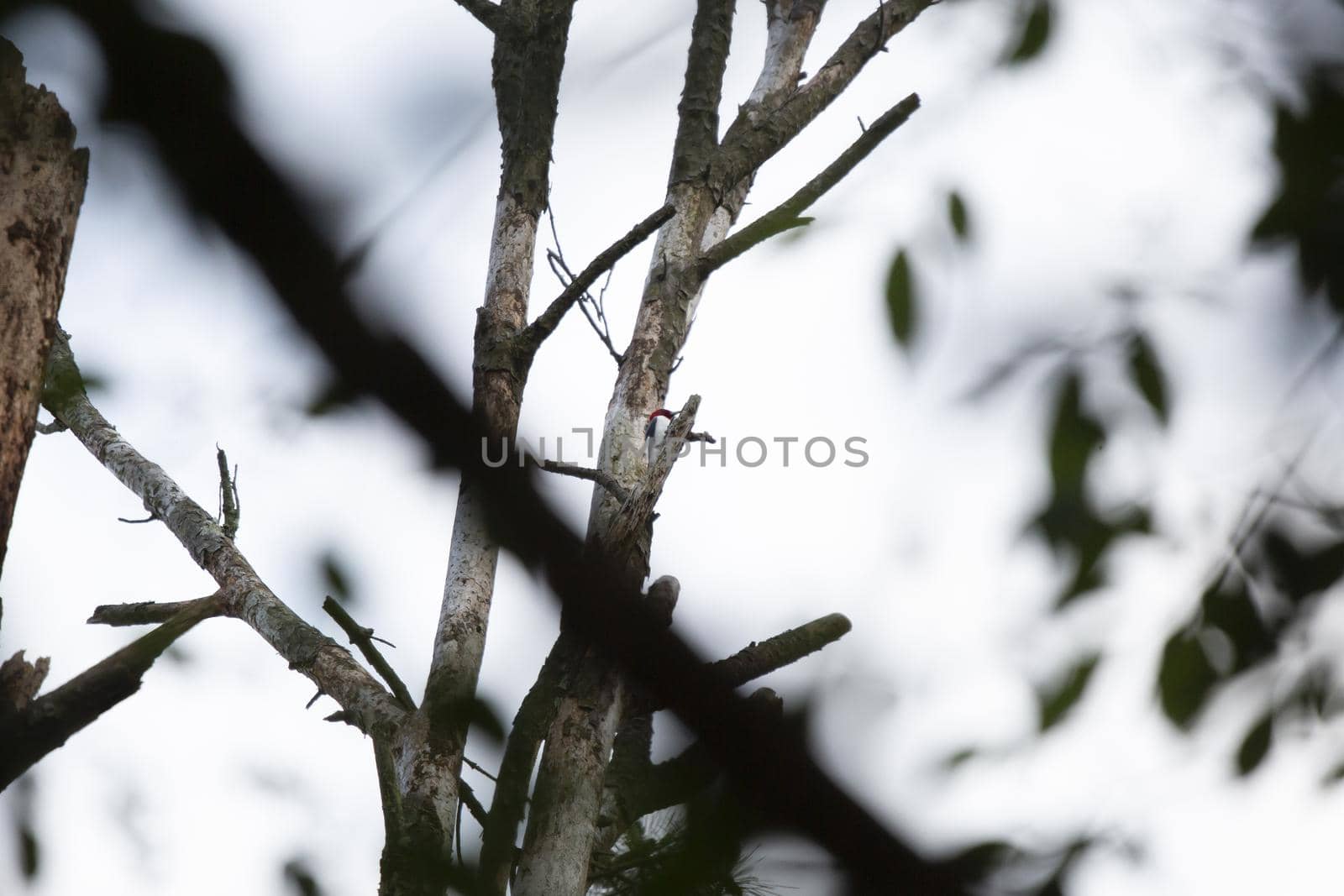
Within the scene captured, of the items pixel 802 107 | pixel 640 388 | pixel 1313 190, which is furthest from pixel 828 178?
pixel 1313 190

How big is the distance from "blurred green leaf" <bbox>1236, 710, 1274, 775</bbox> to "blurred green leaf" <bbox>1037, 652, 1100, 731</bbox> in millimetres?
137

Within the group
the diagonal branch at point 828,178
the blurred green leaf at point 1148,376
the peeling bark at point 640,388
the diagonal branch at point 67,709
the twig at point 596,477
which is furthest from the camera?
the diagonal branch at point 828,178

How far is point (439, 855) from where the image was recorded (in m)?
0.72

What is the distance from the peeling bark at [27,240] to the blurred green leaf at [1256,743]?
1.24 meters

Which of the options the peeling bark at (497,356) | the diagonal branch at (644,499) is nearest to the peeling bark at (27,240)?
the peeling bark at (497,356)

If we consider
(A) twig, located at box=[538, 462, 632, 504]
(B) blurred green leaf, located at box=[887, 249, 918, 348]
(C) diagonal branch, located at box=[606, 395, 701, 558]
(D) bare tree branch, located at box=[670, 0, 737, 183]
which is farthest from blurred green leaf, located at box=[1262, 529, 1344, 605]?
(D) bare tree branch, located at box=[670, 0, 737, 183]

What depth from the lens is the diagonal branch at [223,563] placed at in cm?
227

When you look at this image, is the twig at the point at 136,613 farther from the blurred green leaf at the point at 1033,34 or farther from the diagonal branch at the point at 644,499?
the blurred green leaf at the point at 1033,34

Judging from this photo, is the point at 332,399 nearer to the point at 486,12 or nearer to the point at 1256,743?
the point at 1256,743

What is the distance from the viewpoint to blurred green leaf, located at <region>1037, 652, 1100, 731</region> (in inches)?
38.4

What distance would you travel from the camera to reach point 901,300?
3.46ft

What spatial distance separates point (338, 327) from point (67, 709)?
1.01 m

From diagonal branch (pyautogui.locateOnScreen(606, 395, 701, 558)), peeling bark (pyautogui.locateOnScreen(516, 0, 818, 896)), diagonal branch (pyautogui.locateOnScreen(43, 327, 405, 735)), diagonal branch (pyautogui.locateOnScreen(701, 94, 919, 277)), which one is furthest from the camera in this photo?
diagonal branch (pyautogui.locateOnScreen(701, 94, 919, 277))

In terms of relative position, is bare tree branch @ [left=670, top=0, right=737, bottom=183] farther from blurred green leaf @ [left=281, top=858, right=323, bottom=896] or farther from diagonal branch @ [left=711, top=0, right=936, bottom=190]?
blurred green leaf @ [left=281, top=858, right=323, bottom=896]
